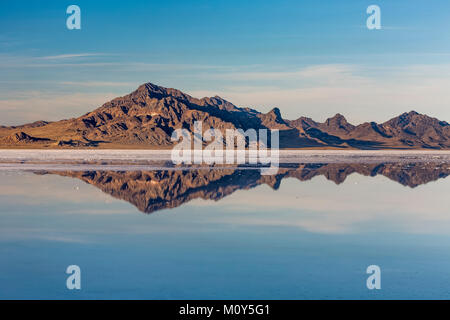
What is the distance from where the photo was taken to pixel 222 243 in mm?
16562

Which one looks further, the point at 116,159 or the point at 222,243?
the point at 116,159

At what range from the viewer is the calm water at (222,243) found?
38.8 feet

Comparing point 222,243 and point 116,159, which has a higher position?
point 116,159

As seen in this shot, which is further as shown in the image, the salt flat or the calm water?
the salt flat

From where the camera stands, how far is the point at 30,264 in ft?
45.1

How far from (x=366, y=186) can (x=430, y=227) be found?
16340mm

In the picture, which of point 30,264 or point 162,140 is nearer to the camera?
point 30,264

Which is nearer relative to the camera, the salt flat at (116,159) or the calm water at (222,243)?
the calm water at (222,243)

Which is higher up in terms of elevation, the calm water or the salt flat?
the salt flat

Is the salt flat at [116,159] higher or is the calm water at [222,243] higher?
the salt flat at [116,159]

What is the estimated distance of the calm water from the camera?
11.8m
